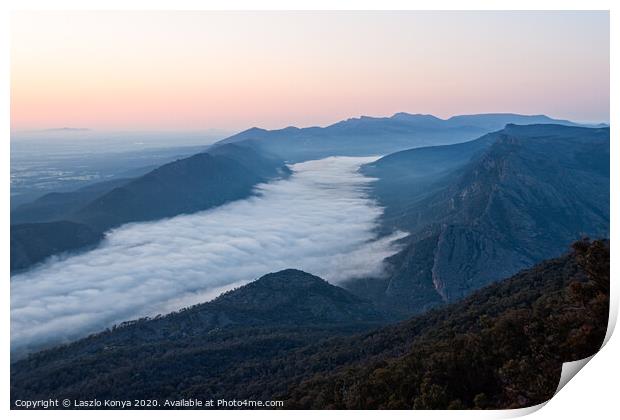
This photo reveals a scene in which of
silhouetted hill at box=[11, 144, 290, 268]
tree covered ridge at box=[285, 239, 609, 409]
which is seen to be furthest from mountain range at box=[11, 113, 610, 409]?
silhouetted hill at box=[11, 144, 290, 268]

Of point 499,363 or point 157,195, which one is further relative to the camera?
point 157,195

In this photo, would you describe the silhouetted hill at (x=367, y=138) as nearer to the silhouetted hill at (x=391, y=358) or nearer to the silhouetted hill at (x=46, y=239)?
the silhouetted hill at (x=46, y=239)

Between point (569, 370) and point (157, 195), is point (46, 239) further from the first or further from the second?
point (157, 195)

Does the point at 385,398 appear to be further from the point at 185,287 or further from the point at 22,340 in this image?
the point at 185,287

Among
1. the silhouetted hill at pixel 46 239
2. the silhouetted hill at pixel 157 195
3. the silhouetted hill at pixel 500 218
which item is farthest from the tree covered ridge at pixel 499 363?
the silhouetted hill at pixel 500 218

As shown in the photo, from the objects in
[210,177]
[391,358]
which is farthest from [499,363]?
[210,177]

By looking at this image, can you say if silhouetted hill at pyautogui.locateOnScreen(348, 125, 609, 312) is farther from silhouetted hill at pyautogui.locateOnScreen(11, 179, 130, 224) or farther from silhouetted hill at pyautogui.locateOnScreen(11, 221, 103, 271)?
silhouetted hill at pyautogui.locateOnScreen(11, 221, 103, 271)

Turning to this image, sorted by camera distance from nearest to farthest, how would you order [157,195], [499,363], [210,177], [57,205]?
1. [499,363]
2. [57,205]
3. [157,195]
4. [210,177]
